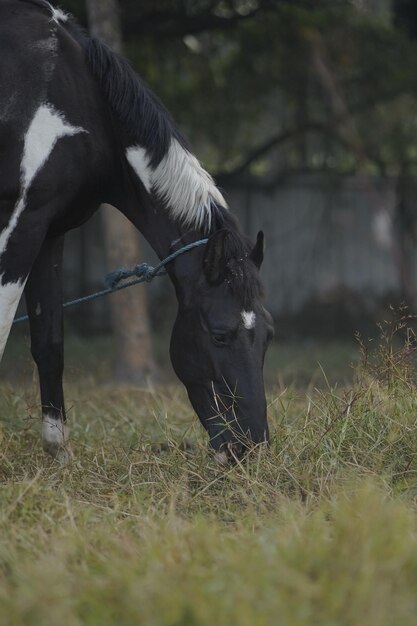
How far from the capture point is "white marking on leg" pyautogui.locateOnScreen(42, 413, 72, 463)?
392cm

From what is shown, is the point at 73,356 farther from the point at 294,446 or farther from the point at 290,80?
the point at 294,446

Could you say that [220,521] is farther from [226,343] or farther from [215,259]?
[215,259]

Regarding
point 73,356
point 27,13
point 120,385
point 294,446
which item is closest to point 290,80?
point 73,356

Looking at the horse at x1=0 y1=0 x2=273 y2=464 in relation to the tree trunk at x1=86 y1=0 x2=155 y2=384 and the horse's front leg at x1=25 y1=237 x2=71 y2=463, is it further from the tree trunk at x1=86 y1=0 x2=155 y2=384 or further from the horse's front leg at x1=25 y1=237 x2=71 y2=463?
the tree trunk at x1=86 y1=0 x2=155 y2=384

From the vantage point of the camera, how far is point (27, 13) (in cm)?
394

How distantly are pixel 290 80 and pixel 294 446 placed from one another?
22.2ft

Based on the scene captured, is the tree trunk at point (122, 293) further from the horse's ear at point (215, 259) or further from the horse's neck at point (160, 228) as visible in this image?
the horse's ear at point (215, 259)

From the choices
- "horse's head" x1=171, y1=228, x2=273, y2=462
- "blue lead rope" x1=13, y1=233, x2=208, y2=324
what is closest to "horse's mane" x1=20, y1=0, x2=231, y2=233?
"blue lead rope" x1=13, y1=233, x2=208, y2=324

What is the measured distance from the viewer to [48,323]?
4.15 meters

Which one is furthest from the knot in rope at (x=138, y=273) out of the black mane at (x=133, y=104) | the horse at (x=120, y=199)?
the black mane at (x=133, y=104)

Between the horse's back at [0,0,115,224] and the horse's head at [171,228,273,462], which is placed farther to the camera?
the horse's back at [0,0,115,224]

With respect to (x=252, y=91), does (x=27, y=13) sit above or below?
above

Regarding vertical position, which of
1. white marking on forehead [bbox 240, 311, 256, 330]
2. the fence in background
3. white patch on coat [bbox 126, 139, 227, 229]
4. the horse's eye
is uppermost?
white patch on coat [bbox 126, 139, 227, 229]

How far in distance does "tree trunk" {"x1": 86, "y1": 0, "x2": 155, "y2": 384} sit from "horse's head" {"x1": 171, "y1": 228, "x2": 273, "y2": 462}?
3141 millimetres
